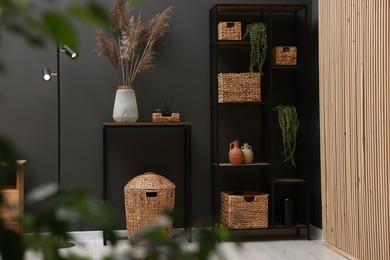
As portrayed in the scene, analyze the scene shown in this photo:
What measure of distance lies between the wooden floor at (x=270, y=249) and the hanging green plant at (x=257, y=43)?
4.63 feet

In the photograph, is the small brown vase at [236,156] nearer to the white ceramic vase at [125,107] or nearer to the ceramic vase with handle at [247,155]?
the ceramic vase with handle at [247,155]

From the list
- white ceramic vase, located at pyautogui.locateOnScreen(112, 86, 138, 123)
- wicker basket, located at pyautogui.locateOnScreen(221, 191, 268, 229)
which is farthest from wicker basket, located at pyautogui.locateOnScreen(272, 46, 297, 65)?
white ceramic vase, located at pyautogui.locateOnScreen(112, 86, 138, 123)

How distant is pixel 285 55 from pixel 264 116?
60 centimetres

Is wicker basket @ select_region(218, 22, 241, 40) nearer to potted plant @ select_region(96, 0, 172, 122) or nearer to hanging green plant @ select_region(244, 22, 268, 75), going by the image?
hanging green plant @ select_region(244, 22, 268, 75)

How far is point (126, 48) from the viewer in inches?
200

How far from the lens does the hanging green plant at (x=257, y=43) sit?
5230 mm

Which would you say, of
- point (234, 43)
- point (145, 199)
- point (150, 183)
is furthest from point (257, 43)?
point (145, 199)

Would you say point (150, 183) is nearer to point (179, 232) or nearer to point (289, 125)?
point (179, 232)

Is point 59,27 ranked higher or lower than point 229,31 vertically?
lower

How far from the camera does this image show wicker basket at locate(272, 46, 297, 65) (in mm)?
5293

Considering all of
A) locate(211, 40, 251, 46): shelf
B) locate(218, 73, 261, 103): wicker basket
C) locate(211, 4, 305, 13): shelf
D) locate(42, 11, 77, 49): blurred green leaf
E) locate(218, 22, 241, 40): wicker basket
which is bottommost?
locate(42, 11, 77, 49): blurred green leaf

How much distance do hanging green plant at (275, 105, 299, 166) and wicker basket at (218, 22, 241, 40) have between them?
2.36 feet

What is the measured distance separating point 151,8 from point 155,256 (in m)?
5.17

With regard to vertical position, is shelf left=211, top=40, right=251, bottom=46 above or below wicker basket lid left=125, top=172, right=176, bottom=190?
above
